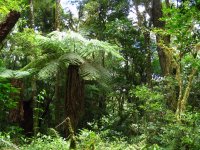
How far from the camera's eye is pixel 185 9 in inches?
125

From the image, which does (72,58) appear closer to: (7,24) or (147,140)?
(147,140)

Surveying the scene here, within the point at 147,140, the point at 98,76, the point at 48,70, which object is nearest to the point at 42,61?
the point at 48,70

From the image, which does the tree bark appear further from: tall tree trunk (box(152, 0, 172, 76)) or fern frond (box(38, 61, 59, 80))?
tall tree trunk (box(152, 0, 172, 76))

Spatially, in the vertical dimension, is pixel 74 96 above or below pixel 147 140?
above

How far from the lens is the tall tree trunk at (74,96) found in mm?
7254

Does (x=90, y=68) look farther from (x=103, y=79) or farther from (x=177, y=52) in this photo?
(x=177, y=52)

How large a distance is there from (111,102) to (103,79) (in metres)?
5.68

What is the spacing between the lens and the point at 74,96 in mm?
7309

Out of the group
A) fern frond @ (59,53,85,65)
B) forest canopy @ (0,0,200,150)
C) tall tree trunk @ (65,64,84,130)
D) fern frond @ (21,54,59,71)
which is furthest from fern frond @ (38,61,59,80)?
tall tree trunk @ (65,64,84,130)

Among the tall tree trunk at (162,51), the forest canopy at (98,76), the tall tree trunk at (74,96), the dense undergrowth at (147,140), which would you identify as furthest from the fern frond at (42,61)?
the tall tree trunk at (162,51)

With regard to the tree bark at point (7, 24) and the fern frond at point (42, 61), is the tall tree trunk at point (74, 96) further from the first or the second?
the tree bark at point (7, 24)

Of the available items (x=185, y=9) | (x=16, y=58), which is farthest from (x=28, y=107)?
(x=185, y=9)

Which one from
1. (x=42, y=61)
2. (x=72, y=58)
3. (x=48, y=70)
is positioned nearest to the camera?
(x=48, y=70)

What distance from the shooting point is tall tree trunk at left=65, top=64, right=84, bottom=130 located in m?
7.25
